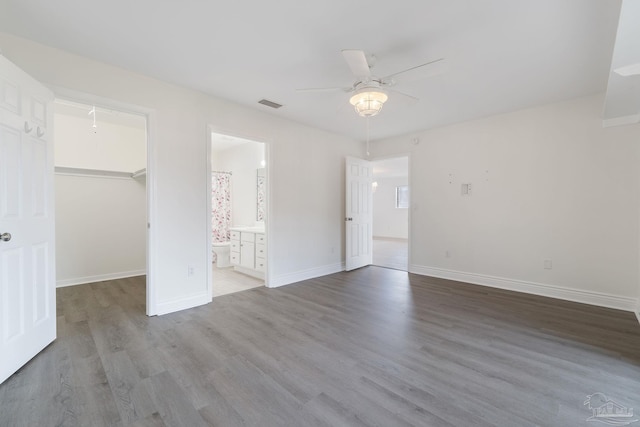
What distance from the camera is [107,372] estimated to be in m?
2.00

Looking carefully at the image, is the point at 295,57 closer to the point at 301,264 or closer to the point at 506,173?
the point at 301,264

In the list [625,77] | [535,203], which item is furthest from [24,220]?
[535,203]

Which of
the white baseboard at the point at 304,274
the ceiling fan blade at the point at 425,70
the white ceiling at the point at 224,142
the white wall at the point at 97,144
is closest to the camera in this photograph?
the ceiling fan blade at the point at 425,70

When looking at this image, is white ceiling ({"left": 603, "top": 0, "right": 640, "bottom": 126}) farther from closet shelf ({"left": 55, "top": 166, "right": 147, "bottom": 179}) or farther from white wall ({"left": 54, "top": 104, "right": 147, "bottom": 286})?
white wall ({"left": 54, "top": 104, "right": 147, "bottom": 286})

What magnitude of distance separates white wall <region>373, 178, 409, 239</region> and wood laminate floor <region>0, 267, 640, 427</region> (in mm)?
7733

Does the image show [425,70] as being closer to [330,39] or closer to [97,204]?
[330,39]

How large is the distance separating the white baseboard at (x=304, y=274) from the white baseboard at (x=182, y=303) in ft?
3.37

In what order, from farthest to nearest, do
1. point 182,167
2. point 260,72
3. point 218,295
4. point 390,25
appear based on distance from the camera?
1. point 218,295
2. point 182,167
3. point 260,72
4. point 390,25

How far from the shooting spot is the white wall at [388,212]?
11180 millimetres

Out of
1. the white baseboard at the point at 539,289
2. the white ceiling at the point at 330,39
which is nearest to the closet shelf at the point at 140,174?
the white ceiling at the point at 330,39

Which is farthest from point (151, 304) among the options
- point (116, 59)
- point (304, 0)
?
point (304, 0)

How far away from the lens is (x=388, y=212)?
11.6m

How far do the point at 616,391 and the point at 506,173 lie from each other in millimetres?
3060

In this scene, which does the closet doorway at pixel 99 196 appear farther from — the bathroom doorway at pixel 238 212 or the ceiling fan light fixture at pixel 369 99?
the ceiling fan light fixture at pixel 369 99
